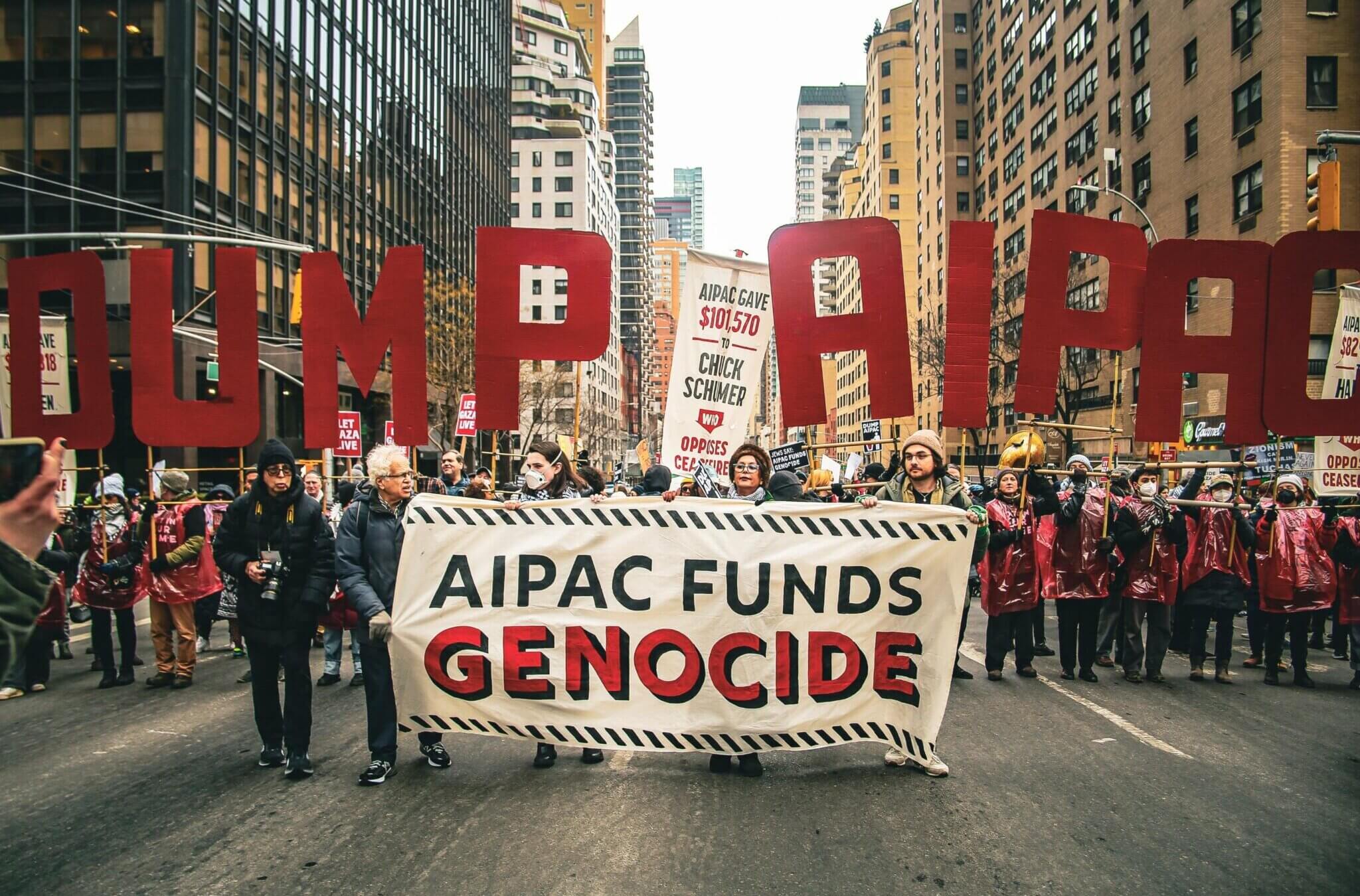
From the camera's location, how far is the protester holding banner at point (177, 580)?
779 centimetres

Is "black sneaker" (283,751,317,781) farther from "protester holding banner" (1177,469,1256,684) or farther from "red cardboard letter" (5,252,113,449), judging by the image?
"protester holding banner" (1177,469,1256,684)

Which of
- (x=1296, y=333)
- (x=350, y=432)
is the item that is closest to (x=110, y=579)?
(x=350, y=432)

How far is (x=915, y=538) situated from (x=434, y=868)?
3281 millimetres

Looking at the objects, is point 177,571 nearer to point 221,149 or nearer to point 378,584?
point 378,584

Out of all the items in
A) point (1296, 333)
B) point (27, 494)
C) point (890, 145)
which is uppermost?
point (890, 145)

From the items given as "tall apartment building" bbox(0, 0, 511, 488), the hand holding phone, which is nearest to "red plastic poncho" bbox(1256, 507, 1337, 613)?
the hand holding phone

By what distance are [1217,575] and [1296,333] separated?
249 cm

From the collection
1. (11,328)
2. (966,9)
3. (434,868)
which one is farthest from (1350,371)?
(966,9)

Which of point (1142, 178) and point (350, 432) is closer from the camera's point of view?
point (350, 432)

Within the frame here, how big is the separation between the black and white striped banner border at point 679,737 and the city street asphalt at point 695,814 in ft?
0.80

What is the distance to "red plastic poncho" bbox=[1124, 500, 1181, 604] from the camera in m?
8.17

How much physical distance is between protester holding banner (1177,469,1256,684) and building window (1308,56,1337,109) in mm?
27548

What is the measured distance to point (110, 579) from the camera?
788 cm

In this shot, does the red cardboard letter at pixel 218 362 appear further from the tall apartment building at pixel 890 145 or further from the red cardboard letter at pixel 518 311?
the tall apartment building at pixel 890 145
